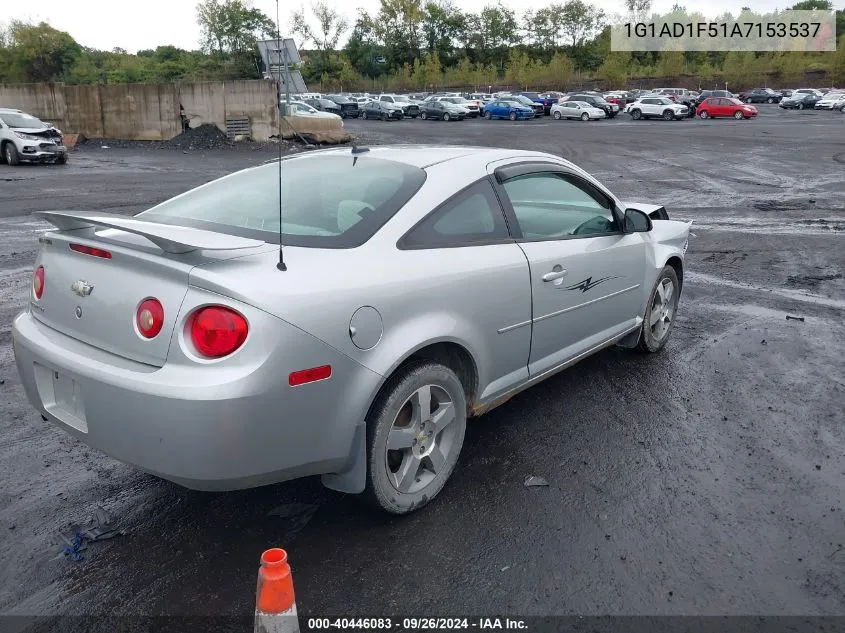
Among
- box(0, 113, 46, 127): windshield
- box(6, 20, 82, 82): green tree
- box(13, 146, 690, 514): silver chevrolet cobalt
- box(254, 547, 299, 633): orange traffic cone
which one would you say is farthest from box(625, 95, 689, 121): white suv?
box(6, 20, 82, 82): green tree

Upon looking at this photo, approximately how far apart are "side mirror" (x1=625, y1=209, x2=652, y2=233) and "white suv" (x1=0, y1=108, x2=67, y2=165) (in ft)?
68.1

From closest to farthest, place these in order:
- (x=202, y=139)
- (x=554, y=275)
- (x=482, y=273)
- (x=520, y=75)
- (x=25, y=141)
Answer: (x=482, y=273)
(x=554, y=275)
(x=25, y=141)
(x=202, y=139)
(x=520, y=75)

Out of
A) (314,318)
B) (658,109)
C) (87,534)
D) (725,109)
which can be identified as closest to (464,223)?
(314,318)

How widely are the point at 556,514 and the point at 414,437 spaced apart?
2.52 ft

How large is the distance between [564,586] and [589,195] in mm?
2713

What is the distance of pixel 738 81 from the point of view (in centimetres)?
7356

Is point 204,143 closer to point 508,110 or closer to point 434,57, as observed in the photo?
point 508,110

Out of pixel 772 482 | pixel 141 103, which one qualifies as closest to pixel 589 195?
pixel 772 482

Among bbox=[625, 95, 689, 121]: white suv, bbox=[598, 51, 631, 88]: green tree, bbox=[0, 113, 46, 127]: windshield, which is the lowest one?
bbox=[0, 113, 46, 127]: windshield

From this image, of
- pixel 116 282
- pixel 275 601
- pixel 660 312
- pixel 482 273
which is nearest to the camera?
pixel 275 601

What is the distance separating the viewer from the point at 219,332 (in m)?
2.67

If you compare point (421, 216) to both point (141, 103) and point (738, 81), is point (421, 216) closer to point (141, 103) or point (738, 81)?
point (141, 103)

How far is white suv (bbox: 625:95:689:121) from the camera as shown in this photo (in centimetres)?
4447

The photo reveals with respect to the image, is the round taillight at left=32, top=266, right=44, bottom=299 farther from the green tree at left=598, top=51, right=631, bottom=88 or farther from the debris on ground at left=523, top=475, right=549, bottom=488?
the green tree at left=598, top=51, right=631, bottom=88
